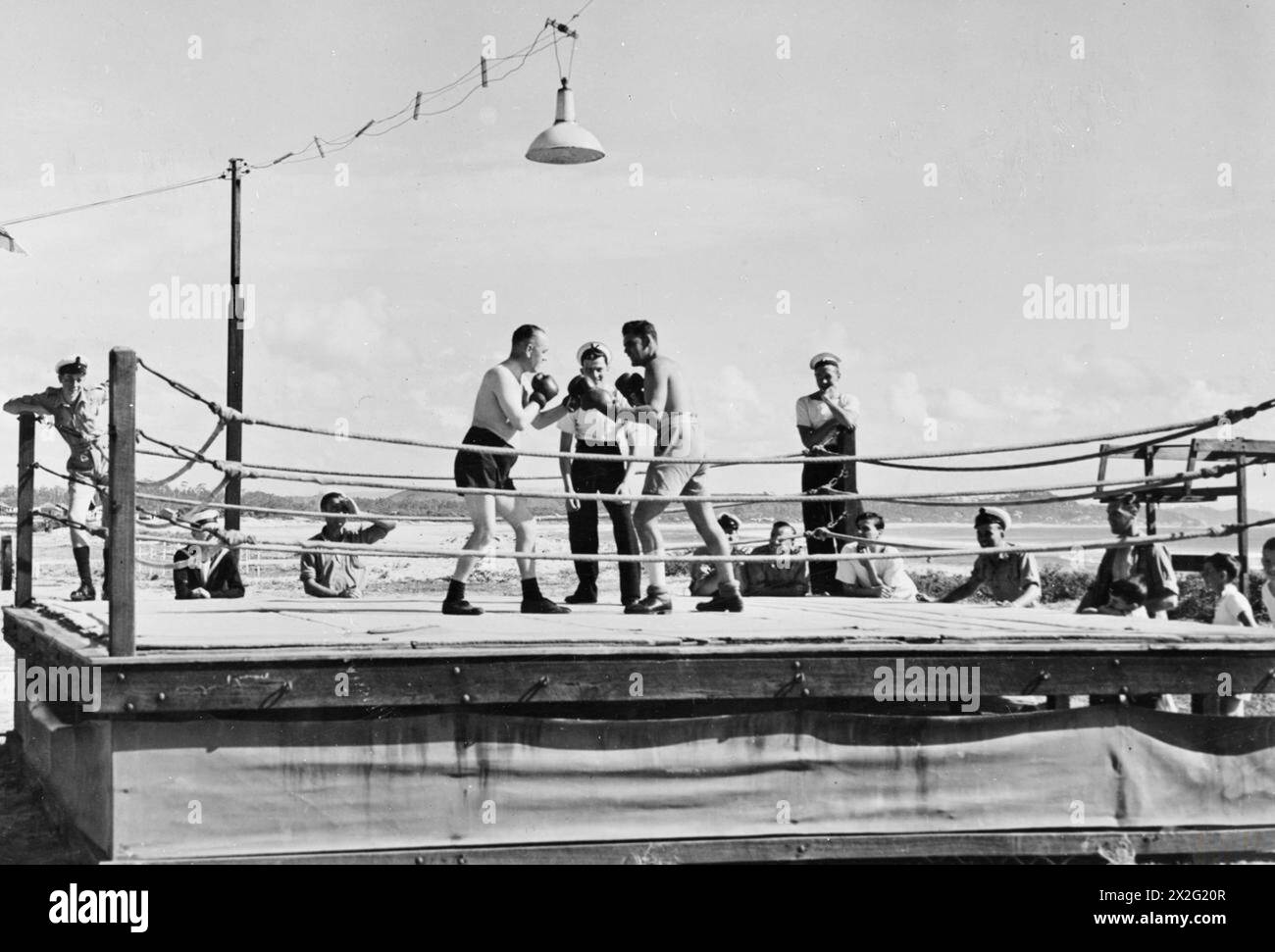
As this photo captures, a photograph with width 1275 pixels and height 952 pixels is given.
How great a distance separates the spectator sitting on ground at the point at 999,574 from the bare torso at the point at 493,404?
11.0ft

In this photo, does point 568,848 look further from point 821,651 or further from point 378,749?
point 821,651

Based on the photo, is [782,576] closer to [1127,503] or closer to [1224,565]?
[1127,503]

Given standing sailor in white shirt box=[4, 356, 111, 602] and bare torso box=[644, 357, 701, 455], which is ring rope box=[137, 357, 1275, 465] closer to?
bare torso box=[644, 357, 701, 455]

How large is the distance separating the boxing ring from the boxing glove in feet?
5.72

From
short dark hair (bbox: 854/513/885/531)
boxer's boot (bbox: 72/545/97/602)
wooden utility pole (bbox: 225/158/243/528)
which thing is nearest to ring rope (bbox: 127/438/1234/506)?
short dark hair (bbox: 854/513/885/531)

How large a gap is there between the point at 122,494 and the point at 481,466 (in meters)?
2.45

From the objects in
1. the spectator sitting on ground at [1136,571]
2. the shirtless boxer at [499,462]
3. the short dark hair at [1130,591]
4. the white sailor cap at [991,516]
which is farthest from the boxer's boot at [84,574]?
the short dark hair at [1130,591]

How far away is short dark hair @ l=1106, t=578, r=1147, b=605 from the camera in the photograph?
9039 mm

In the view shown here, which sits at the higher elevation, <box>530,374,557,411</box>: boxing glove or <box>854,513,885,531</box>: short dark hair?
<box>530,374,557,411</box>: boxing glove

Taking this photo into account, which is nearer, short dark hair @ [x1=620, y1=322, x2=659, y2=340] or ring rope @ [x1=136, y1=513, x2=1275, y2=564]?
ring rope @ [x1=136, y1=513, x2=1275, y2=564]

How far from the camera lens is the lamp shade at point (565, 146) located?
10.1m

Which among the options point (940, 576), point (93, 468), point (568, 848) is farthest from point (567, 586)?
point (568, 848)

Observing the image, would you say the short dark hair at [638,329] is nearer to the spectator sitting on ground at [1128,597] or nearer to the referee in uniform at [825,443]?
the referee in uniform at [825,443]

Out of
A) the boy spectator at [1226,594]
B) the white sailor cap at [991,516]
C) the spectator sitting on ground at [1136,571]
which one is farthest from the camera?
the white sailor cap at [991,516]
